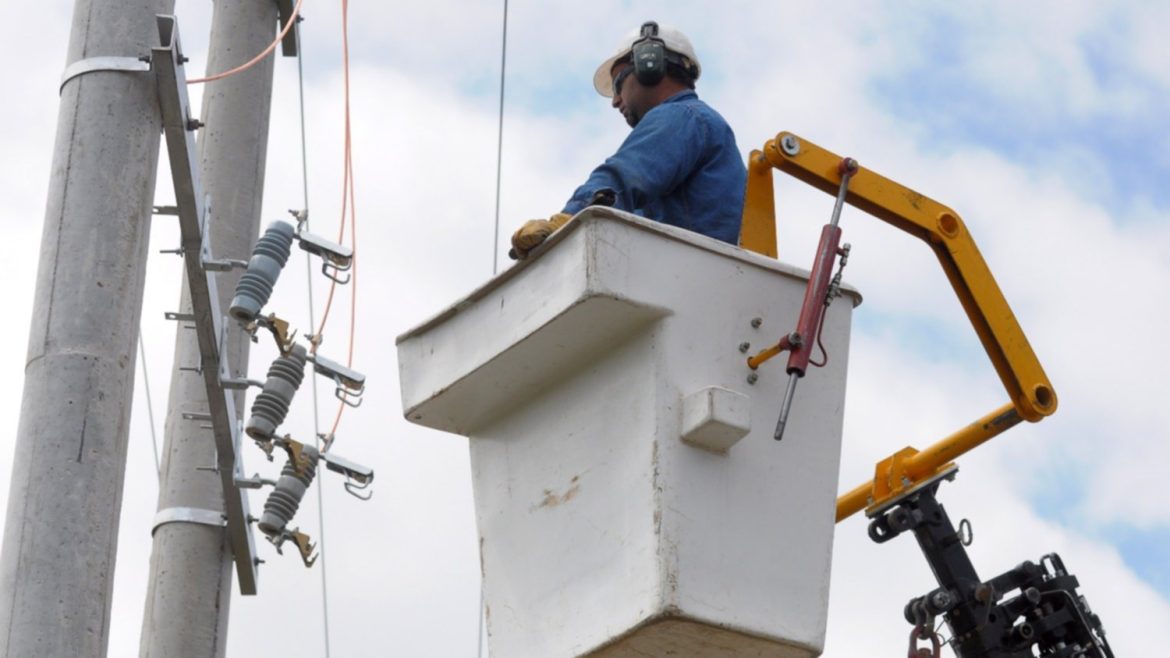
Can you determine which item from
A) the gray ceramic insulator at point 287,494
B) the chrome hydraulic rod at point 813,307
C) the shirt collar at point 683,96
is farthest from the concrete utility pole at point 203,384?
the chrome hydraulic rod at point 813,307

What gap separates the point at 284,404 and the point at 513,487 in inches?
95.6

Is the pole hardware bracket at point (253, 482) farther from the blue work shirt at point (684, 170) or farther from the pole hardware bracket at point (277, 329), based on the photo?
the blue work shirt at point (684, 170)

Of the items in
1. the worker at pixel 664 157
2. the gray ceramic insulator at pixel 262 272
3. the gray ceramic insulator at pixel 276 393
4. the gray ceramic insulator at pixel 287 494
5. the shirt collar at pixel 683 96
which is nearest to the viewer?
the worker at pixel 664 157

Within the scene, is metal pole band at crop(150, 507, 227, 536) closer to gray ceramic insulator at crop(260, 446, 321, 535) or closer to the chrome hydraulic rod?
gray ceramic insulator at crop(260, 446, 321, 535)

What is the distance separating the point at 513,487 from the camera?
6.59 metres

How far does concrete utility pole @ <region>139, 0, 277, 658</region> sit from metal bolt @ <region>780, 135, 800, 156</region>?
3.44 metres

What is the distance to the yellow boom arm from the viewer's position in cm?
663

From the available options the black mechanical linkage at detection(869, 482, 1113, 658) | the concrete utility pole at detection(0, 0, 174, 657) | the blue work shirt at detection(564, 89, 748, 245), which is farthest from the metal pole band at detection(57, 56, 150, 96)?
the black mechanical linkage at detection(869, 482, 1113, 658)

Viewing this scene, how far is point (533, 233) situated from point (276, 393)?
2749mm

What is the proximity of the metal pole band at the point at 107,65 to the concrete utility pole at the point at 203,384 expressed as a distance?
2.05 meters

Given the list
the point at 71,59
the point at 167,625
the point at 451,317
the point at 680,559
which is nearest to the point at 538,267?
the point at 451,317

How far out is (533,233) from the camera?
630 cm

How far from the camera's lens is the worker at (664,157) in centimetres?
652

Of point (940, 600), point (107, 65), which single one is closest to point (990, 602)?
point (940, 600)
